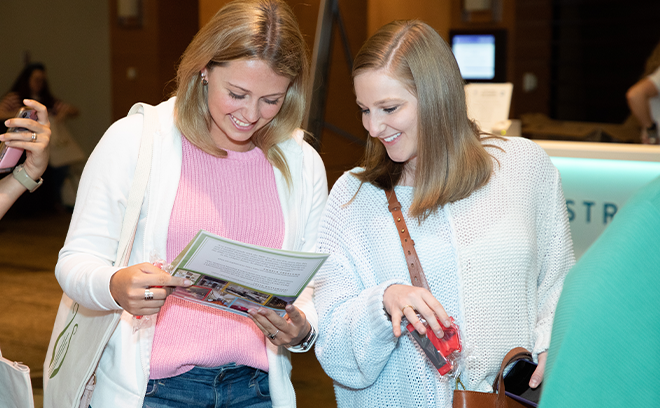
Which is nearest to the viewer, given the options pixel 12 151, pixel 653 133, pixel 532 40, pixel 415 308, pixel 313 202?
pixel 415 308

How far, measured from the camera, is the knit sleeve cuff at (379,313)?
149cm

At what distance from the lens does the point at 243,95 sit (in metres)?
1.71

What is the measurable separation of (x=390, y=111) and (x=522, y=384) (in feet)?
2.42

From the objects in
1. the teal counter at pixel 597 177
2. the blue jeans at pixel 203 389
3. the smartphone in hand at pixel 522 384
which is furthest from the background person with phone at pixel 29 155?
the teal counter at pixel 597 177

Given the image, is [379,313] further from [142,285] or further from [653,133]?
[653,133]

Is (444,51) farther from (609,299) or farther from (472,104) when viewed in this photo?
(472,104)

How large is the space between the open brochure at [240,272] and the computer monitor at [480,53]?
5172 mm

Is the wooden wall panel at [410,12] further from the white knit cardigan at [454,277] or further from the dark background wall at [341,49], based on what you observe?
the white knit cardigan at [454,277]

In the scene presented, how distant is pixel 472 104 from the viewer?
4.32 metres

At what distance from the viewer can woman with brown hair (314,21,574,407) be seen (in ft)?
5.24

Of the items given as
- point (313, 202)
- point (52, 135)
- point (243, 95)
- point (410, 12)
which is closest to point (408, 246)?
point (313, 202)

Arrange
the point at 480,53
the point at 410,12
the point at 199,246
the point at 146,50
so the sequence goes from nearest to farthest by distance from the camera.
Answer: the point at 199,246 → the point at 146,50 → the point at 480,53 → the point at 410,12

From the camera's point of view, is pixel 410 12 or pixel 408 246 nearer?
pixel 408 246

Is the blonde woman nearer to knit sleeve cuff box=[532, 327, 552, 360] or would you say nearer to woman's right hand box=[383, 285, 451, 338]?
woman's right hand box=[383, 285, 451, 338]
